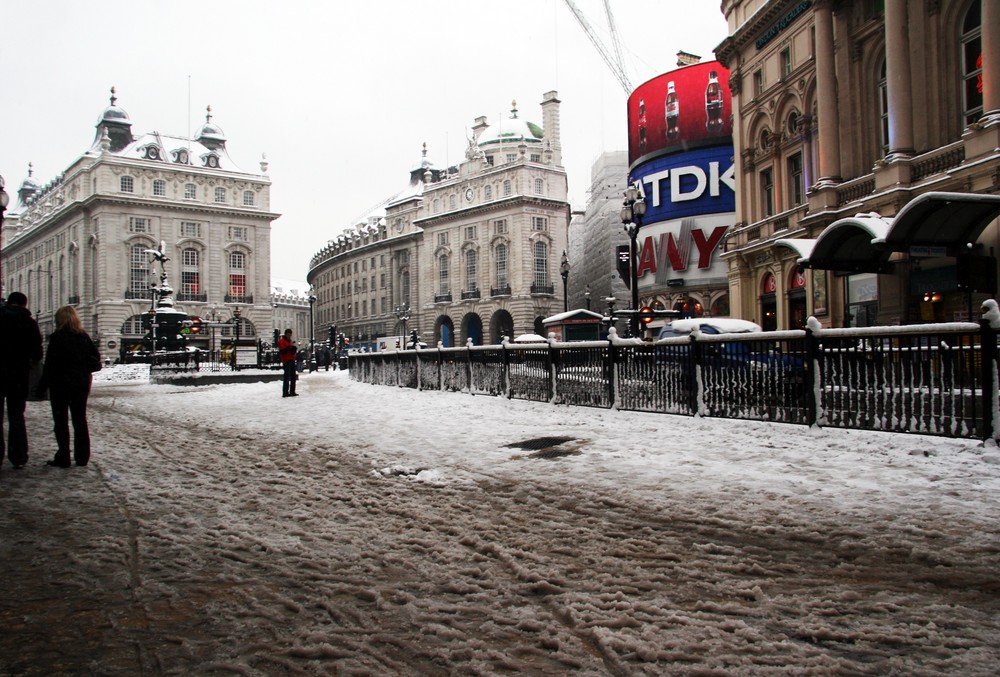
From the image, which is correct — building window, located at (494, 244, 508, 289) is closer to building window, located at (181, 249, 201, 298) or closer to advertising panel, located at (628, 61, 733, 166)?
advertising panel, located at (628, 61, 733, 166)

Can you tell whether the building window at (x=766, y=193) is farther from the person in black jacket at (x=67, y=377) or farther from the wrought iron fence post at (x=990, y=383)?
the person in black jacket at (x=67, y=377)

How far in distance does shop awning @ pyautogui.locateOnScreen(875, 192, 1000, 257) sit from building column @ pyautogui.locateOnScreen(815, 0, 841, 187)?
718 centimetres

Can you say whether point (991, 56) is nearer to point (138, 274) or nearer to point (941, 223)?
point (941, 223)

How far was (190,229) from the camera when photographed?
278ft

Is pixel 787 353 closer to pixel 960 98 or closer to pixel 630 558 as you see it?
pixel 630 558

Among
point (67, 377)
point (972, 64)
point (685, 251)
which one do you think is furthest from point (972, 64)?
point (685, 251)

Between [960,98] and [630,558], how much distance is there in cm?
2037

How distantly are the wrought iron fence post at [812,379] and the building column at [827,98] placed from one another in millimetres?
16323

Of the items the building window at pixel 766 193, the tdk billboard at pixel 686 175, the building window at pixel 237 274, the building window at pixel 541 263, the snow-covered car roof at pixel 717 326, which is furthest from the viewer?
the building window at pixel 237 274

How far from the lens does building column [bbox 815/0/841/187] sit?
23656 millimetres

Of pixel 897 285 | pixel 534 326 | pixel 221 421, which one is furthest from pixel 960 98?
pixel 534 326

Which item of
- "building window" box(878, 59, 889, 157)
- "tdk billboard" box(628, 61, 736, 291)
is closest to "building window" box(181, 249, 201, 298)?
"tdk billboard" box(628, 61, 736, 291)

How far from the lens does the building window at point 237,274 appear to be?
87625mm

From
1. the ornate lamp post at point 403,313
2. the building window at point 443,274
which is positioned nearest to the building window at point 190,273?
the ornate lamp post at point 403,313
